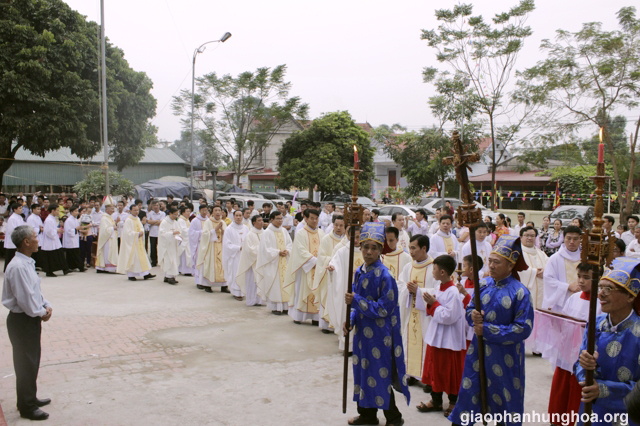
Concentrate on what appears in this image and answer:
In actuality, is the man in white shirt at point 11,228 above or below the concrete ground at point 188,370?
above

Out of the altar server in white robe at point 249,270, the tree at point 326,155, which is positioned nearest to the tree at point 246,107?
the tree at point 326,155

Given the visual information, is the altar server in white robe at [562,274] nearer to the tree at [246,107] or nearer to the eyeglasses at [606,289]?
the eyeglasses at [606,289]

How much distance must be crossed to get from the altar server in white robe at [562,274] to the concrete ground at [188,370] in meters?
0.90

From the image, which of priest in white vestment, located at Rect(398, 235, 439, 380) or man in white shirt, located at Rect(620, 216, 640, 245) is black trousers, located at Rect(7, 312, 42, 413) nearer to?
priest in white vestment, located at Rect(398, 235, 439, 380)

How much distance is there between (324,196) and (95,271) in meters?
16.1

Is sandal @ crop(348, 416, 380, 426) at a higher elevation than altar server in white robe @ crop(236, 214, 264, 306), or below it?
below

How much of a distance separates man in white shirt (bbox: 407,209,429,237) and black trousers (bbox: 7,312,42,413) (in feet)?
29.4

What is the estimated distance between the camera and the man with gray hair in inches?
183

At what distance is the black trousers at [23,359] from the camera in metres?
4.74

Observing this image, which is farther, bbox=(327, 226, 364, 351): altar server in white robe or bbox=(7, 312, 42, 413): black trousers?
bbox=(327, 226, 364, 351): altar server in white robe

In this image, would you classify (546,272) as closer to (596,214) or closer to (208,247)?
(596,214)

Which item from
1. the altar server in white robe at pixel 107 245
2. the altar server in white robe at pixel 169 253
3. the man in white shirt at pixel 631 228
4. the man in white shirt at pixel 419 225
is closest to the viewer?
the man in white shirt at pixel 631 228

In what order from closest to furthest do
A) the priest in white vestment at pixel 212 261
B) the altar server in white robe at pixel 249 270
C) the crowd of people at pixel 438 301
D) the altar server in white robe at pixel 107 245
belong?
the crowd of people at pixel 438 301, the altar server in white robe at pixel 249 270, the priest in white vestment at pixel 212 261, the altar server in white robe at pixel 107 245

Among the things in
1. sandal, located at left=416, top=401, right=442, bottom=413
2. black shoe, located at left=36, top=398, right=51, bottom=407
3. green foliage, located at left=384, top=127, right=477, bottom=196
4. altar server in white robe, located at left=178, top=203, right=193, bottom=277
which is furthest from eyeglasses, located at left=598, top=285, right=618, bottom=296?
green foliage, located at left=384, top=127, right=477, bottom=196
